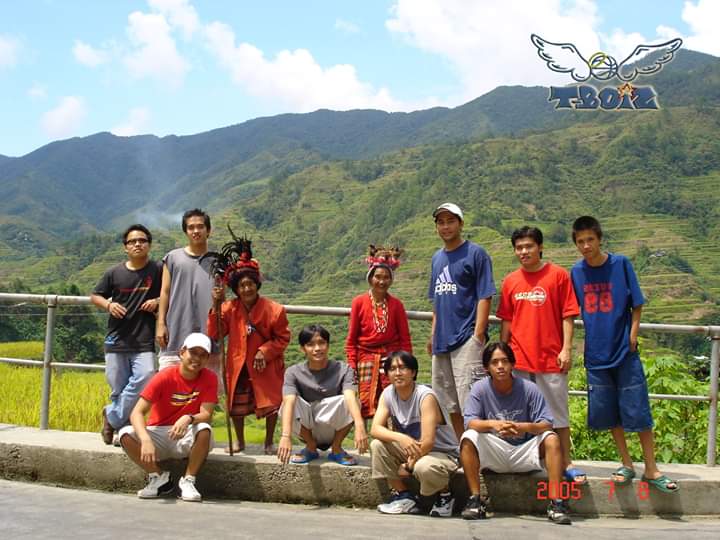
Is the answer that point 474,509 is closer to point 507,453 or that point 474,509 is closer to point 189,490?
point 507,453

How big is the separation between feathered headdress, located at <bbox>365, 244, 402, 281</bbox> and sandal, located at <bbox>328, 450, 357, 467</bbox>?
1.19 meters

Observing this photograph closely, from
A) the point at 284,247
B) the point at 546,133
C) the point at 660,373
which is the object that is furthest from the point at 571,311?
the point at 546,133

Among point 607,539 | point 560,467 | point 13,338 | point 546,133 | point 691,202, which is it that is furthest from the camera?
point 546,133

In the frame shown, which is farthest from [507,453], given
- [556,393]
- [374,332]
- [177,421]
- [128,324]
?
[128,324]

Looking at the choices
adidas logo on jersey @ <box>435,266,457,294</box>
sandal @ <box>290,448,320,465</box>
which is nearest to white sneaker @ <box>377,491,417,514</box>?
sandal @ <box>290,448,320,465</box>

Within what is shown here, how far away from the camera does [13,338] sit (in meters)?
21.3

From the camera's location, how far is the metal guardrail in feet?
17.9

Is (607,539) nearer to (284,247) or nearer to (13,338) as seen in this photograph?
(13,338)

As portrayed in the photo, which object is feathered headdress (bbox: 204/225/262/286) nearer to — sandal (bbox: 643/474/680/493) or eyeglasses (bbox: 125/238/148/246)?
eyeglasses (bbox: 125/238/148/246)

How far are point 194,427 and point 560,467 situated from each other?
230 cm

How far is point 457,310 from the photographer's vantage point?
527 cm

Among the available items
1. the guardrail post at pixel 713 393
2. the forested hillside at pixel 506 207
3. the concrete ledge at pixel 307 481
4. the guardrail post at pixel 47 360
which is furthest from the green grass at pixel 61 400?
the forested hillside at pixel 506 207

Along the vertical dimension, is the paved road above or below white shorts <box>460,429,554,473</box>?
below

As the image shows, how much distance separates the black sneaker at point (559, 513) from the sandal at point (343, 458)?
1268mm
